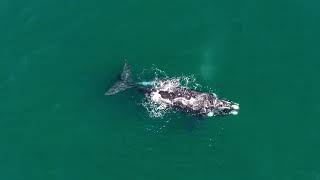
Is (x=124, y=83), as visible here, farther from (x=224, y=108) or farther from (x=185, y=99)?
(x=224, y=108)

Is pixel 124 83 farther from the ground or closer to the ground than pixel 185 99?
farther from the ground

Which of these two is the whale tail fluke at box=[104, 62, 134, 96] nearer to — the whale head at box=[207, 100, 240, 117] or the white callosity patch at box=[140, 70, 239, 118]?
the white callosity patch at box=[140, 70, 239, 118]

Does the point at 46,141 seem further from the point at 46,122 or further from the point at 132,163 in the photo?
the point at 132,163

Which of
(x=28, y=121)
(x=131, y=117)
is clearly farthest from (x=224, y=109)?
(x=28, y=121)

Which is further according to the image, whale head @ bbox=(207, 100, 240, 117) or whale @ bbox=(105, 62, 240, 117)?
whale @ bbox=(105, 62, 240, 117)

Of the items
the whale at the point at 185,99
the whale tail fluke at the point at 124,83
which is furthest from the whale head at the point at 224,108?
the whale tail fluke at the point at 124,83

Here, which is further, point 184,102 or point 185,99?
point 185,99

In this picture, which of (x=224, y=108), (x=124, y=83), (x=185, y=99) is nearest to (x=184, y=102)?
(x=185, y=99)

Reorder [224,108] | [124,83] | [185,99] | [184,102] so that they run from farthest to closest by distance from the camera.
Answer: [124,83], [185,99], [184,102], [224,108]

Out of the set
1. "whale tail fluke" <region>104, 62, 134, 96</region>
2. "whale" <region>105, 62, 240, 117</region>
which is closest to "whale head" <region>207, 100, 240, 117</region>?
"whale" <region>105, 62, 240, 117</region>

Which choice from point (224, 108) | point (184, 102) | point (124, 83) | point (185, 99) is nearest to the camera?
point (224, 108)
